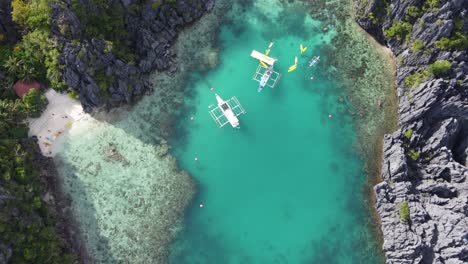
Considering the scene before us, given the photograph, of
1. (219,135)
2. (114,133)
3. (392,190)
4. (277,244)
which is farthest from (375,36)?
(114,133)

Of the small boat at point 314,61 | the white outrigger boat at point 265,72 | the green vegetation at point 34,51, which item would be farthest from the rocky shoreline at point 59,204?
the small boat at point 314,61

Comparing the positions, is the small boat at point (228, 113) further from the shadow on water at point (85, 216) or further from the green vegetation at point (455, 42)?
the green vegetation at point (455, 42)

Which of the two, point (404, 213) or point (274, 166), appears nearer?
point (404, 213)

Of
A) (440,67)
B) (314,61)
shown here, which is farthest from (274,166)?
(440,67)

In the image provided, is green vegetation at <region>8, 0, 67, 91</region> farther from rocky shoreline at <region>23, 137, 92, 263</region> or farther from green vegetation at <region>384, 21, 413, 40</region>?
green vegetation at <region>384, 21, 413, 40</region>

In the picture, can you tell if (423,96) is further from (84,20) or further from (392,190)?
(84,20)

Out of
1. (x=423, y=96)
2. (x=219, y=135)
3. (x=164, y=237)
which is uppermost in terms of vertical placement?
(x=423, y=96)

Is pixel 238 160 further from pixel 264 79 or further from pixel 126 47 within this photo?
pixel 126 47
